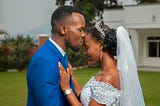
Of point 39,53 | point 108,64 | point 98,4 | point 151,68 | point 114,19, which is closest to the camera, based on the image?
point 39,53

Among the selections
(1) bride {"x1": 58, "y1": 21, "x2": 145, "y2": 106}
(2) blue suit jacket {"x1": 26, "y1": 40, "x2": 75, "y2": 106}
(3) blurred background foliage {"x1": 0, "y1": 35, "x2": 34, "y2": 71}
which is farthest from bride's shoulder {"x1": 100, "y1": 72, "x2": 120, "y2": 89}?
(3) blurred background foliage {"x1": 0, "y1": 35, "x2": 34, "y2": 71}

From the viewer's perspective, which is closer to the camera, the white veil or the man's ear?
the man's ear

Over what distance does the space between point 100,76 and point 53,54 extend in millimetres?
687

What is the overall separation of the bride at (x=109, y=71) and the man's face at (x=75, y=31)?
14.0 inches

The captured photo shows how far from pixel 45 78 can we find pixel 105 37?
840 mm

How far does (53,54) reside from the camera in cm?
272

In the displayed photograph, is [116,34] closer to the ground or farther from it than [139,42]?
farther from it

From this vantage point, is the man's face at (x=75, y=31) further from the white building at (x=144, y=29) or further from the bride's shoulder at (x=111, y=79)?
the white building at (x=144, y=29)

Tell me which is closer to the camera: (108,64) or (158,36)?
(108,64)

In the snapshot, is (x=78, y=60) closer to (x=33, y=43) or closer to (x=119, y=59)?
(x=33, y=43)

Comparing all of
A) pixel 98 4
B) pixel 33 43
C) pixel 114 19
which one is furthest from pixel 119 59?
pixel 98 4

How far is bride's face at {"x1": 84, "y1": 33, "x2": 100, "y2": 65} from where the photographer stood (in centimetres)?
329

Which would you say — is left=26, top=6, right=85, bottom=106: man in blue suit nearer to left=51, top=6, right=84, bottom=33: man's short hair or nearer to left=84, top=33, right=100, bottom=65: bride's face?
left=51, top=6, right=84, bottom=33: man's short hair

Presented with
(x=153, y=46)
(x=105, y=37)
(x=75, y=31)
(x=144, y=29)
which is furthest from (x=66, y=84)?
(x=153, y=46)
